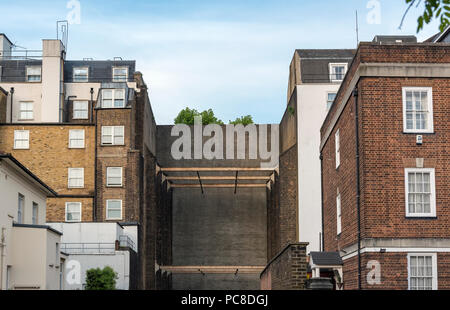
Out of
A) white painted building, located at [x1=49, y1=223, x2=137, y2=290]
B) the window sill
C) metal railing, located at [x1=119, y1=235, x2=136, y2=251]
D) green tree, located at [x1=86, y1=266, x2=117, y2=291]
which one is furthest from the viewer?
metal railing, located at [x1=119, y1=235, x2=136, y2=251]

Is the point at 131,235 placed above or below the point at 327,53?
below

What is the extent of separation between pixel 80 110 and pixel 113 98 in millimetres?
6011

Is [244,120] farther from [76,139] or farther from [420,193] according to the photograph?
[420,193]

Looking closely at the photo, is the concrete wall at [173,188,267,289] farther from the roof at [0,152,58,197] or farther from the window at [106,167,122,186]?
the roof at [0,152,58,197]

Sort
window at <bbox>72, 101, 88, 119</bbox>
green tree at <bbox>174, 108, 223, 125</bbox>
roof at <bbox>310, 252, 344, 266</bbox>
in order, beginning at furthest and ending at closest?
green tree at <bbox>174, 108, 223, 125</bbox>
window at <bbox>72, 101, 88, 119</bbox>
roof at <bbox>310, 252, 344, 266</bbox>

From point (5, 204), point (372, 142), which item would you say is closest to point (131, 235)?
point (5, 204)

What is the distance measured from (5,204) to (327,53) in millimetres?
36983

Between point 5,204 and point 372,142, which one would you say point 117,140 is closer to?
point 5,204

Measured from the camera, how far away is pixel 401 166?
28.8m

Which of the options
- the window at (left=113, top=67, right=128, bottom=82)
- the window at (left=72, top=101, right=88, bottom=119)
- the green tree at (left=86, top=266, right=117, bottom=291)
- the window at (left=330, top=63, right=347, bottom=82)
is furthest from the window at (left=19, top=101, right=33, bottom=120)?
the window at (left=330, top=63, right=347, bottom=82)

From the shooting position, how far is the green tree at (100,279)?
4278 cm

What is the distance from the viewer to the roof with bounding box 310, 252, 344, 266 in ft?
109

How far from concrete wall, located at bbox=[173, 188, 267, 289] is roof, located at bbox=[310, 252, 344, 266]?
3273 centimetres

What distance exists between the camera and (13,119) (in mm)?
63969
